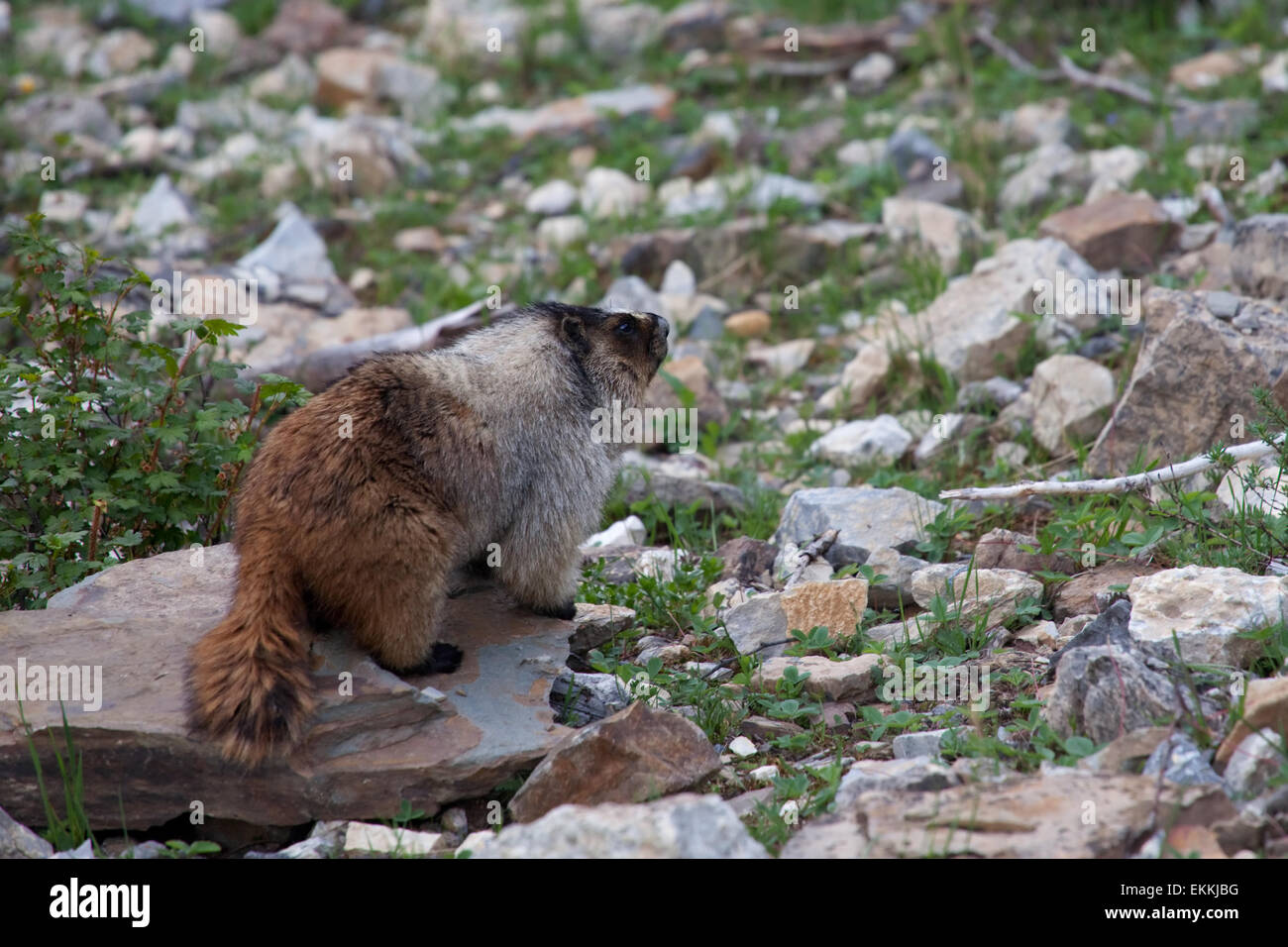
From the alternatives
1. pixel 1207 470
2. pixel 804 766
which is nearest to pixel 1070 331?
pixel 1207 470

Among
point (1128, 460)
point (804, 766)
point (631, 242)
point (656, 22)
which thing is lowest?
point (804, 766)

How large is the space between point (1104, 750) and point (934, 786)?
55cm

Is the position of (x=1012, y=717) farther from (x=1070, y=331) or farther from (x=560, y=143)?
(x=560, y=143)

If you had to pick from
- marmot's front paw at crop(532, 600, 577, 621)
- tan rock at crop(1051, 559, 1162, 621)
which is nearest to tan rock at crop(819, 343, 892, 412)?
tan rock at crop(1051, 559, 1162, 621)

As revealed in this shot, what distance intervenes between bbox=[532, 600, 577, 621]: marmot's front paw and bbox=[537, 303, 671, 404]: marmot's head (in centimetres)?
94

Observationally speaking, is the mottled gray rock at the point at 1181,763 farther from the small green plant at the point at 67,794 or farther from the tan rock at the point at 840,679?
the small green plant at the point at 67,794

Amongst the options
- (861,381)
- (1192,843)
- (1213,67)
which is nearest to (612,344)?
(861,381)

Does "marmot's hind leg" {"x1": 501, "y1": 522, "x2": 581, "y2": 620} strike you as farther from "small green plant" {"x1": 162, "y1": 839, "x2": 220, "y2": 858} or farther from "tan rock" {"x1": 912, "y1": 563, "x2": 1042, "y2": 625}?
"small green plant" {"x1": 162, "y1": 839, "x2": 220, "y2": 858}

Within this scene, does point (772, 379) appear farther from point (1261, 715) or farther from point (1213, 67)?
point (1213, 67)

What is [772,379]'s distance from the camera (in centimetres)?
870

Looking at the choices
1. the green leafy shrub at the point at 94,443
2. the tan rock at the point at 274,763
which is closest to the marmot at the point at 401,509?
the tan rock at the point at 274,763

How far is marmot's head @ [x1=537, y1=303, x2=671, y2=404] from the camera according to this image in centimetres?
581

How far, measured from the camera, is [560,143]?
1198 cm

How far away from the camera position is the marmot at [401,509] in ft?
15.0
